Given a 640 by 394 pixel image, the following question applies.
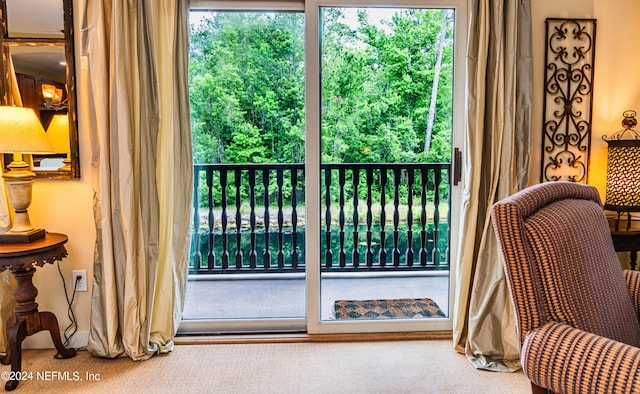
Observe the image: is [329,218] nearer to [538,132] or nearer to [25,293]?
[538,132]

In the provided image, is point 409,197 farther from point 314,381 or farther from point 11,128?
point 11,128

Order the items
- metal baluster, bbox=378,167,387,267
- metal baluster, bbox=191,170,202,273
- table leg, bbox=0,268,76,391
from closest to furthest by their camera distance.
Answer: table leg, bbox=0,268,76,391 → metal baluster, bbox=191,170,202,273 → metal baluster, bbox=378,167,387,267

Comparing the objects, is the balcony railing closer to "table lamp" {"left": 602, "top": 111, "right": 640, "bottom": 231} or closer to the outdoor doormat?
the outdoor doormat

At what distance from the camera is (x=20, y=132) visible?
2.04 metres

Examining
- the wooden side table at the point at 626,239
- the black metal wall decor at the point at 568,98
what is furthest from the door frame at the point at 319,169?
the wooden side table at the point at 626,239

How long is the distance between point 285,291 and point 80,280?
1.23 metres

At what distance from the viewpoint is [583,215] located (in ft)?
4.63

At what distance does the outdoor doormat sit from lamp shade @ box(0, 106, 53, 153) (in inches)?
75.4

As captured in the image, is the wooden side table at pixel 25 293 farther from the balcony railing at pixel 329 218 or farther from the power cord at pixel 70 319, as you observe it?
the balcony railing at pixel 329 218

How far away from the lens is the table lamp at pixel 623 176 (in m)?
2.26

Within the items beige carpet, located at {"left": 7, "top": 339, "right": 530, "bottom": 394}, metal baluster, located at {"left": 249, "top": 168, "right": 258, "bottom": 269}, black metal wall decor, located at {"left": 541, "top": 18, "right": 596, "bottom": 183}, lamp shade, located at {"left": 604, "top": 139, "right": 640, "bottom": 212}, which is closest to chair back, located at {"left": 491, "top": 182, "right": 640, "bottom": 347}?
beige carpet, located at {"left": 7, "top": 339, "right": 530, "bottom": 394}

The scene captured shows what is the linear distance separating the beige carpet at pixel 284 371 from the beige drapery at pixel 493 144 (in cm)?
20

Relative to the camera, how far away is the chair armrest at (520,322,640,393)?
3.40ft

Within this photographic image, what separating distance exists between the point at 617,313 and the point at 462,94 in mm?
1541
